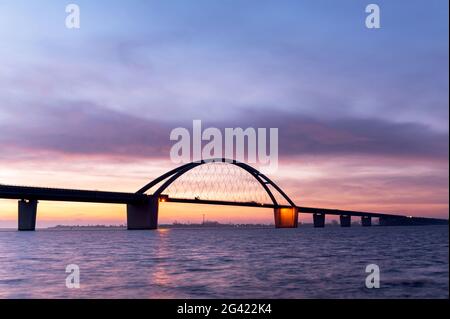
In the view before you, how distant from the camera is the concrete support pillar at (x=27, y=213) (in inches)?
5315

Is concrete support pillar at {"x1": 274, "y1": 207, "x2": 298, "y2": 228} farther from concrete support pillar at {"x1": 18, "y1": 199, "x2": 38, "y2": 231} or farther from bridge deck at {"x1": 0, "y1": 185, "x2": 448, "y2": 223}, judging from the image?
concrete support pillar at {"x1": 18, "y1": 199, "x2": 38, "y2": 231}

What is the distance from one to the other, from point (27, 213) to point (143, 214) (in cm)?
3065

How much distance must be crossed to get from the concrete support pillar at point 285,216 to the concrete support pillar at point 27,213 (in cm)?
8062

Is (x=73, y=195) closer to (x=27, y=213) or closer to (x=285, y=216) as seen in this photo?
(x=27, y=213)

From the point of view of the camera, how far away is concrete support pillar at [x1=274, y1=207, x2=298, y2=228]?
612 ft

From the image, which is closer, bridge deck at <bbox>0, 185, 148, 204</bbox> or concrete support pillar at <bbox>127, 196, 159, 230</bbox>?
bridge deck at <bbox>0, 185, 148, 204</bbox>

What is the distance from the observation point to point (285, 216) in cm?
18825

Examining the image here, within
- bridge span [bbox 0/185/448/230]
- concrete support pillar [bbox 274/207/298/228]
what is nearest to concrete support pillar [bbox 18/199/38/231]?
bridge span [bbox 0/185/448/230]

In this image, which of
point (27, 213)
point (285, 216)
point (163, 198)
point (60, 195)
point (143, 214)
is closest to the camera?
point (60, 195)

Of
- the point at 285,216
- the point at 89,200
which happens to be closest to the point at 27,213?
the point at 89,200

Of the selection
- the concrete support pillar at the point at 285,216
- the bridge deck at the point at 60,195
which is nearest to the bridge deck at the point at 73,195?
the bridge deck at the point at 60,195

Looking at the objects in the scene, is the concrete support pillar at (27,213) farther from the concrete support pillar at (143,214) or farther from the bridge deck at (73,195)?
the concrete support pillar at (143,214)

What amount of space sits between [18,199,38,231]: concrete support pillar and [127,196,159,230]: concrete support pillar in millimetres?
25510

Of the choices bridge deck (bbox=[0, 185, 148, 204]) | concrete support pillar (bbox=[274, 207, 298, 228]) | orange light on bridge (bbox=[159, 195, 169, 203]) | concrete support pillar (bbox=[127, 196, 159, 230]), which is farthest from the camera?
concrete support pillar (bbox=[274, 207, 298, 228])
